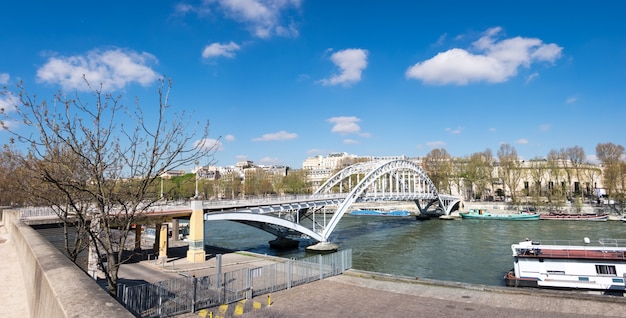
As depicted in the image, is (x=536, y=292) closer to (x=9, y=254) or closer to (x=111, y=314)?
(x=111, y=314)

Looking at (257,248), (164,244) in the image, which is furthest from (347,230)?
(164,244)

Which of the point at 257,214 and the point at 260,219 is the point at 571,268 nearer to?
the point at 260,219

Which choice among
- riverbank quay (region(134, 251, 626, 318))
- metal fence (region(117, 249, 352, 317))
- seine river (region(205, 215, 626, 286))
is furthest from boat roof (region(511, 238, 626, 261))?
metal fence (region(117, 249, 352, 317))

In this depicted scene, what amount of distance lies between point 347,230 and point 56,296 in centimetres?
4641

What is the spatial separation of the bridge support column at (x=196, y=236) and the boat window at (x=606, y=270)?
69.6 ft

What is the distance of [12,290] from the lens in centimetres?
770

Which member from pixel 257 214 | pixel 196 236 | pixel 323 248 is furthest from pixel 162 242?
pixel 323 248

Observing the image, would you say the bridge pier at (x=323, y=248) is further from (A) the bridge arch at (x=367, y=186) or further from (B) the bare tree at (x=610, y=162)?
(B) the bare tree at (x=610, y=162)

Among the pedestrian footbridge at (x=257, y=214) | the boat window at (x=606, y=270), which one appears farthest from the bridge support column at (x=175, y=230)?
the boat window at (x=606, y=270)

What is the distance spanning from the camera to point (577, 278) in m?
19.1

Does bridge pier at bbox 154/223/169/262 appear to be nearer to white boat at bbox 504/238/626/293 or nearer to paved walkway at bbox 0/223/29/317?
paved walkway at bbox 0/223/29/317

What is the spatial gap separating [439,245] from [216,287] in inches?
1106

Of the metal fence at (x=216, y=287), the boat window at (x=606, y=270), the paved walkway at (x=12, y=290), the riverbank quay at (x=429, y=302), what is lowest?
the boat window at (x=606, y=270)

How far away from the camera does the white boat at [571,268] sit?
61.0 feet
